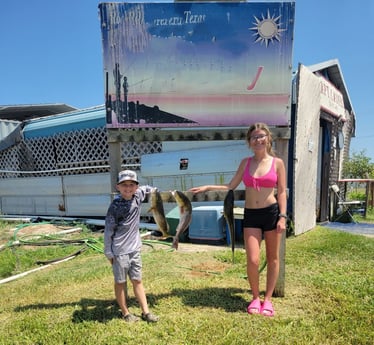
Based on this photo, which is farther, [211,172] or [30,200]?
[30,200]

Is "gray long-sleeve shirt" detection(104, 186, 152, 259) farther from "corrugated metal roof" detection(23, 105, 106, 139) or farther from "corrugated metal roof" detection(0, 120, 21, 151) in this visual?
"corrugated metal roof" detection(0, 120, 21, 151)

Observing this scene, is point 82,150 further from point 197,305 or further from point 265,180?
point 265,180

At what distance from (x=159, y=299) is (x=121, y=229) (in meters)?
0.99

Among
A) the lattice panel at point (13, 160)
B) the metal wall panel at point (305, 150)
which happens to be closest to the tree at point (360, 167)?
the metal wall panel at point (305, 150)

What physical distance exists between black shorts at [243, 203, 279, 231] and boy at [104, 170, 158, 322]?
116 cm

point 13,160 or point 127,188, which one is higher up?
point 127,188

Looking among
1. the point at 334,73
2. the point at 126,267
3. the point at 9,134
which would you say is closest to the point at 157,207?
the point at 126,267

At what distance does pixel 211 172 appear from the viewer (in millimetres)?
7273

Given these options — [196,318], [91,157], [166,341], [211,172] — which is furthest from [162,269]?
[91,157]

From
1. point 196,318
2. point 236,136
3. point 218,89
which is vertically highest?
point 218,89

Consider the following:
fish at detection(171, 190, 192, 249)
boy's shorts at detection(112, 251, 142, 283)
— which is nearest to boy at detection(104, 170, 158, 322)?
boy's shorts at detection(112, 251, 142, 283)

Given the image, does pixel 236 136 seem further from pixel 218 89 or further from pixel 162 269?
pixel 162 269

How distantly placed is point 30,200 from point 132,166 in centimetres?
473

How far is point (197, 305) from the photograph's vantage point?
3062 mm
